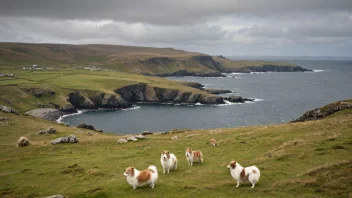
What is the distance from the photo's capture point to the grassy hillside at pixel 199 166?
19.4 meters

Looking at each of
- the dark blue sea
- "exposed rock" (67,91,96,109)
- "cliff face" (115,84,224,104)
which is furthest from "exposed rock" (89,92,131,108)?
"cliff face" (115,84,224,104)

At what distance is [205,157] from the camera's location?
30.6 metres

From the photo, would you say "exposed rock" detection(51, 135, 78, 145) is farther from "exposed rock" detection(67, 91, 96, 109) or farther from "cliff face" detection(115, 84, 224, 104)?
"cliff face" detection(115, 84, 224, 104)

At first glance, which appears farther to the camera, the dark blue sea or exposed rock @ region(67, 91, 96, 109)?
exposed rock @ region(67, 91, 96, 109)

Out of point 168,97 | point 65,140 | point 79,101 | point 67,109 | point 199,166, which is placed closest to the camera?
point 199,166

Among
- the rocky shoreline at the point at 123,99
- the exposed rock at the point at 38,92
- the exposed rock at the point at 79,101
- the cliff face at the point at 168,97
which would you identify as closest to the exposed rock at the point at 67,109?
the rocky shoreline at the point at 123,99

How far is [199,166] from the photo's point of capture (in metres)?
27.1

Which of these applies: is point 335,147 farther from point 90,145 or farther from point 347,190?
point 90,145

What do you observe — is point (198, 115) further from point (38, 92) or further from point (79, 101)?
point (38, 92)

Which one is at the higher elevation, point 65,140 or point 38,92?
point 65,140

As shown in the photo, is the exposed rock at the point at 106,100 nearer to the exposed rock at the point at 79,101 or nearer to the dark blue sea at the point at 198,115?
the exposed rock at the point at 79,101

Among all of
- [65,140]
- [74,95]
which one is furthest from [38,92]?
A: [65,140]

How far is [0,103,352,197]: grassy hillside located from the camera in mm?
19391

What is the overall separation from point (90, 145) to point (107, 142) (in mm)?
2812
